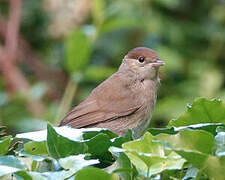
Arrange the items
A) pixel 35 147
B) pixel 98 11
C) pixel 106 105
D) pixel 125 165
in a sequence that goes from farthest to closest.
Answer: pixel 98 11 → pixel 106 105 → pixel 35 147 → pixel 125 165

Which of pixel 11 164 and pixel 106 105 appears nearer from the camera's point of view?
pixel 11 164

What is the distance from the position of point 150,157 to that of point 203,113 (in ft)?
1.42

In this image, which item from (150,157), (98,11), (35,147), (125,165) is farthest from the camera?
(98,11)

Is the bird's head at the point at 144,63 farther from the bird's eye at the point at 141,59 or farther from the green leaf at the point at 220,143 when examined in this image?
the green leaf at the point at 220,143

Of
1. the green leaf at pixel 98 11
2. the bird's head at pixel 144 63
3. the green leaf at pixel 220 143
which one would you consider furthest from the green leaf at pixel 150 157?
the green leaf at pixel 98 11

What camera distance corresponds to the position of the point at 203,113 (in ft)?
6.32

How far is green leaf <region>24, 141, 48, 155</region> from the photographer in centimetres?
184

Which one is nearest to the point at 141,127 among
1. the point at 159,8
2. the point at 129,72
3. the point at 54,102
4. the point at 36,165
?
the point at 129,72

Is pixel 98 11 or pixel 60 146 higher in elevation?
pixel 98 11

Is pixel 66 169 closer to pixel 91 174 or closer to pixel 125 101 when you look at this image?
pixel 91 174

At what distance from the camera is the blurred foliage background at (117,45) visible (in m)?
5.32

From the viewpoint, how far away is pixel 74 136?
1.81m

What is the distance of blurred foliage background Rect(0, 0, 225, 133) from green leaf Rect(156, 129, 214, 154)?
348cm

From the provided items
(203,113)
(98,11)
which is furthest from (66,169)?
(98,11)
